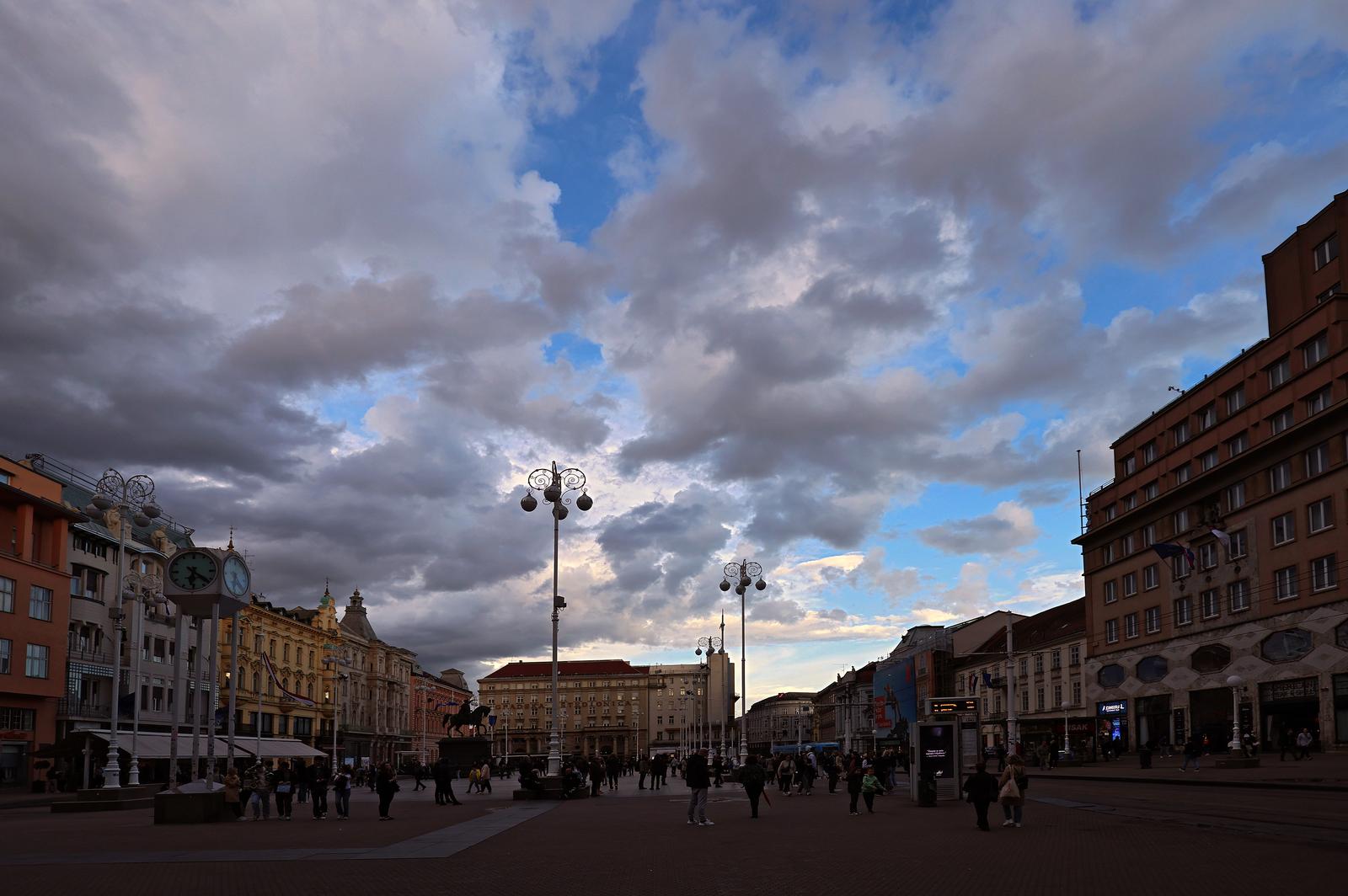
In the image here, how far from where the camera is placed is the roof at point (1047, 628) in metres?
87.4

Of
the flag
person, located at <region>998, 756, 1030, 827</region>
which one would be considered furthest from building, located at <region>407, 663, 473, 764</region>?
person, located at <region>998, 756, 1030, 827</region>

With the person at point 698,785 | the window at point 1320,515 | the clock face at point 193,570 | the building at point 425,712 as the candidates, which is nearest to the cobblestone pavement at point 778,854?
the person at point 698,785

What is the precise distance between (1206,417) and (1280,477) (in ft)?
30.8

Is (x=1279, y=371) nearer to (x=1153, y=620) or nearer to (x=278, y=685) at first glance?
(x=1153, y=620)

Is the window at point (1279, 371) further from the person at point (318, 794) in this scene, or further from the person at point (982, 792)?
the person at point (318, 794)

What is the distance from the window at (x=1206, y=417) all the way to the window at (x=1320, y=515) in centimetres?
1094

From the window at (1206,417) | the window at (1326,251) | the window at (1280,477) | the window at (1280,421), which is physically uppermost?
the window at (1326,251)

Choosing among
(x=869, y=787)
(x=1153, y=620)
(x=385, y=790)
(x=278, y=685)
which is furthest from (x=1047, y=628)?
(x=385, y=790)

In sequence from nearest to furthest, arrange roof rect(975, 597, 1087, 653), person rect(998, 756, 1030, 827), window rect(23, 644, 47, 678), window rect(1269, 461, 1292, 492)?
person rect(998, 756, 1030, 827) → window rect(1269, 461, 1292, 492) → window rect(23, 644, 47, 678) → roof rect(975, 597, 1087, 653)

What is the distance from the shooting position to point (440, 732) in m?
175

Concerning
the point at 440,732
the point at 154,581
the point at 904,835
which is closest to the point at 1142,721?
the point at 904,835

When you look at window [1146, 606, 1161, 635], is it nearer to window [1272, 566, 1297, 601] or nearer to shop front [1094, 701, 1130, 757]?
shop front [1094, 701, 1130, 757]

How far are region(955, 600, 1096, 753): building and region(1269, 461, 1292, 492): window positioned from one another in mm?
19391

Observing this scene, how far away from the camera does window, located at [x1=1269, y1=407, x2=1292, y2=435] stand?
53750 millimetres
